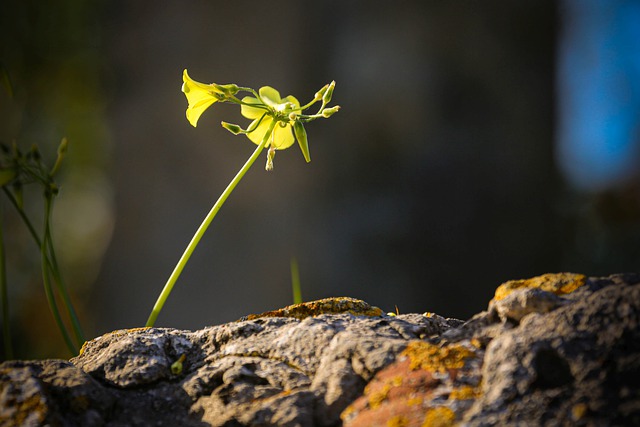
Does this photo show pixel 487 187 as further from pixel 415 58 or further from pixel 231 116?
pixel 231 116

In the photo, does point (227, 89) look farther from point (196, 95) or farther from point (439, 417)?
point (439, 417)

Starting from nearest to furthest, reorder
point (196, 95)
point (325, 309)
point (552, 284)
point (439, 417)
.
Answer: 1. point (439, 417)
2. point (552, 284)
3. point (325, 309)
4. point (196, 95)

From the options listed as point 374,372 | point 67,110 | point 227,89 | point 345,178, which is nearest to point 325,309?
point 374,372

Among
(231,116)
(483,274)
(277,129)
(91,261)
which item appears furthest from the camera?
(91,261)

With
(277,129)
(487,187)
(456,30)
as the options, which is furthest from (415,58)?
(277,129)

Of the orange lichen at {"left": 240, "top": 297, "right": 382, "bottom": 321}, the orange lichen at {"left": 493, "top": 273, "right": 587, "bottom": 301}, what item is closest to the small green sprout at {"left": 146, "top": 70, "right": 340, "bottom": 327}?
the orange lichen at {"left": 240, "top": 297, "right": 382, "bottom": 321}

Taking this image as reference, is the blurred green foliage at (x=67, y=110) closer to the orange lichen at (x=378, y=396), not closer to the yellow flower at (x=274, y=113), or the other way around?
the yellow flower at (x=274, y=113)

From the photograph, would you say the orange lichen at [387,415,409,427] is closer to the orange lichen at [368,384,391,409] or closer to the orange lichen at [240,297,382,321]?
the orange lichen at [368,384,391,409]
